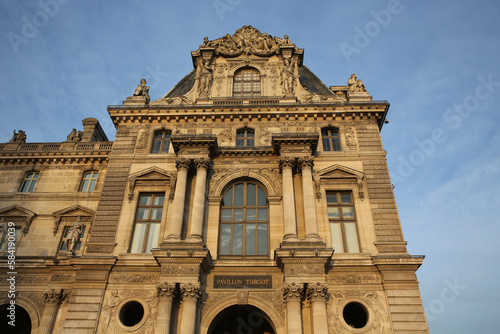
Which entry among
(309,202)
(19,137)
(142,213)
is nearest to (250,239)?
(309,202)

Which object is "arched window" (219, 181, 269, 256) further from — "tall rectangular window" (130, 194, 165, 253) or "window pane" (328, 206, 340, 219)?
"tall rectangular window" (130, 194, 165, 253)

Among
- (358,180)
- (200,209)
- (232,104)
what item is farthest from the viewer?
(232,104)

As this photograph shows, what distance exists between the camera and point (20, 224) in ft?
80.5

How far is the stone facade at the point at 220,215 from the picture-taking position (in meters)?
19.0

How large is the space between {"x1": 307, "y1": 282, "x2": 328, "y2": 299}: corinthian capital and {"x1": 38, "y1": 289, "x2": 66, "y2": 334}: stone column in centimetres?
1330

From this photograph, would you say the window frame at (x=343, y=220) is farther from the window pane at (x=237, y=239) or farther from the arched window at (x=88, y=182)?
the arched window at (x=88, y=182)

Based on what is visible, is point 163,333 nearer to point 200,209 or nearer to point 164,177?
point 200,209

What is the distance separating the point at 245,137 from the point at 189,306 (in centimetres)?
1151

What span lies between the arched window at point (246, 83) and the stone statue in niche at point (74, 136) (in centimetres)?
1240

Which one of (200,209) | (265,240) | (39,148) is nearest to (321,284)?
(265,240)

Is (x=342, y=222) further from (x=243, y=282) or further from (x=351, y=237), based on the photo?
(x=243, y=282)

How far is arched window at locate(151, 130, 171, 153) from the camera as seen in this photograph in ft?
83.0

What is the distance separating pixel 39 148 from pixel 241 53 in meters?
16.7

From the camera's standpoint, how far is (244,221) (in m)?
22.2
